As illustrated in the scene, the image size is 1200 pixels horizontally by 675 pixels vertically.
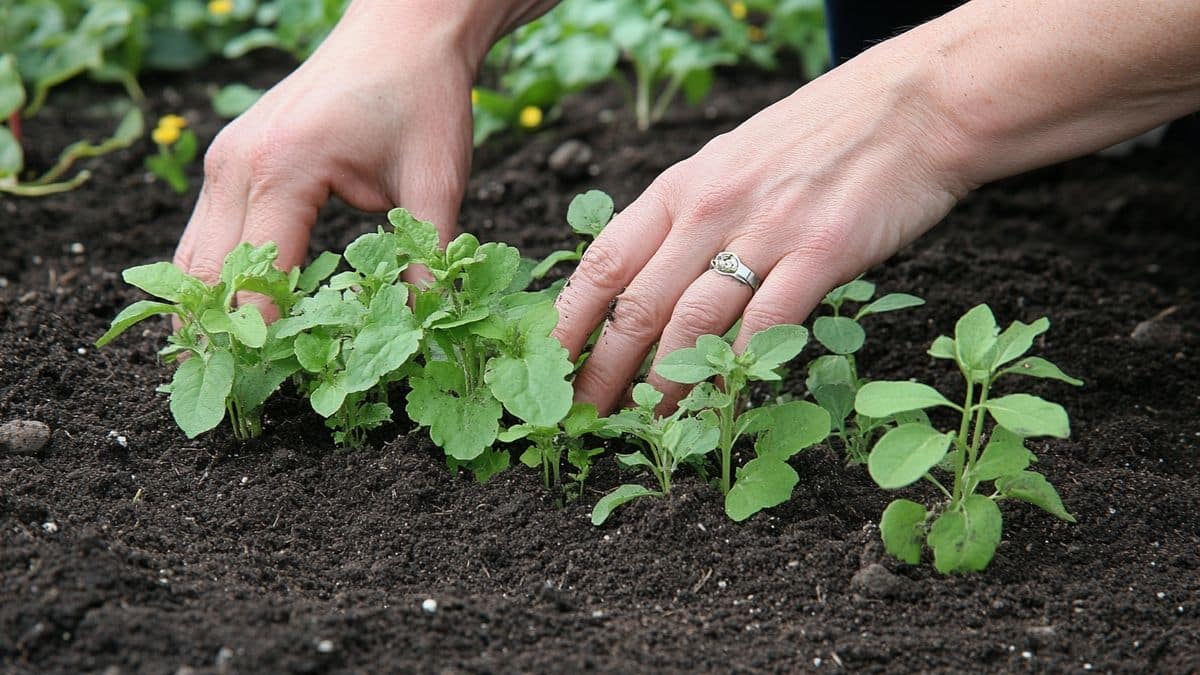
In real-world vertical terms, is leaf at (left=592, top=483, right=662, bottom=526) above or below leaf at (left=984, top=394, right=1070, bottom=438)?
below

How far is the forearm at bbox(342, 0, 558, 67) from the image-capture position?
2.60 meters

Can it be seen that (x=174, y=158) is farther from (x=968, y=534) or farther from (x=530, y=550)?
(x=968, y=534)

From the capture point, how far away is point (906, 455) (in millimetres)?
1763

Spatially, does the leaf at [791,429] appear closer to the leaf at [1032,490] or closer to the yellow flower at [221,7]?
Result: the leaf at [1032,490]

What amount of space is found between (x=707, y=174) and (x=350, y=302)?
0.65m

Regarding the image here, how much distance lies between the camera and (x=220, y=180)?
2.53m

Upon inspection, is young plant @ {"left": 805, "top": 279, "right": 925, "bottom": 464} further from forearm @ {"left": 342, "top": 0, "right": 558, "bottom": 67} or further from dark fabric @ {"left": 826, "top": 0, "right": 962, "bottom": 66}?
dark fabric @ {"left": 826, "top": 0, "right": 962, "bottom": 66}

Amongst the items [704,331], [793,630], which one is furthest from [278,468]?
[793,630]

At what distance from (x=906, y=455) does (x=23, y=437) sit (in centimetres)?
154

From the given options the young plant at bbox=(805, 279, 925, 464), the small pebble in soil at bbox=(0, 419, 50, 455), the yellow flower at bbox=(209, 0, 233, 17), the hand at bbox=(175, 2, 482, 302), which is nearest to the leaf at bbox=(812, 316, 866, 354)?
the young plant at bbox=(805, 279, 925, 464)

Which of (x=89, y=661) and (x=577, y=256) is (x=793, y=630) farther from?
Result: (x=89, y=661)

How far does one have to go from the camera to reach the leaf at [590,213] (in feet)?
7.52

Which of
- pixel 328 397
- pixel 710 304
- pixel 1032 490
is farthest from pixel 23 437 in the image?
pixel 1032 490

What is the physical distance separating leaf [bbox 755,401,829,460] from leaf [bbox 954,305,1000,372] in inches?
10.6
